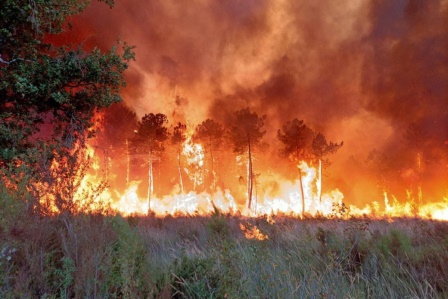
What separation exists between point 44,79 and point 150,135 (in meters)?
26.4

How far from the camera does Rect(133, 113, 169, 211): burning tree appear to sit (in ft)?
117

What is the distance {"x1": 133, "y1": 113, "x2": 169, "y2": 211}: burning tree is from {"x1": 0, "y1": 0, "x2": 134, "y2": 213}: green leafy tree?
79.3ft

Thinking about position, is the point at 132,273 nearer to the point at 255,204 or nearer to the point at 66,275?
the point at 66,275

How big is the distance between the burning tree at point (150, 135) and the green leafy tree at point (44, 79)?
79.3 ft

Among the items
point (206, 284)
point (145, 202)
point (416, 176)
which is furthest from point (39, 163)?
point (416, 176)

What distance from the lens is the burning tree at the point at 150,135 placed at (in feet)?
117

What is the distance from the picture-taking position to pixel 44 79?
9.71 metres

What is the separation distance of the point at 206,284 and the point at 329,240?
367cm

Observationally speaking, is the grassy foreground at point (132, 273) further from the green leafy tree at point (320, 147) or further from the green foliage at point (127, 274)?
the green leafy tree at point (320, 147)

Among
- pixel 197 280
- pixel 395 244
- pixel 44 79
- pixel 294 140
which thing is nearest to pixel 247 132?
pixel 294 140

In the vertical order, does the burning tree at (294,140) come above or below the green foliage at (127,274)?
above

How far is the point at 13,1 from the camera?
8922mm

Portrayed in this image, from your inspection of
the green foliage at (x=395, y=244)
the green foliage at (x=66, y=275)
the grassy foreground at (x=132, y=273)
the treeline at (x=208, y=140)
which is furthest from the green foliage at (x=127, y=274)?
the treeline at (x=208, y=140)

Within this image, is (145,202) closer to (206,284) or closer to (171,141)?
(171,141)
